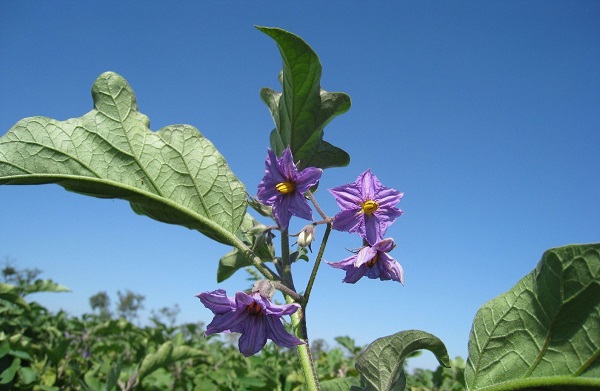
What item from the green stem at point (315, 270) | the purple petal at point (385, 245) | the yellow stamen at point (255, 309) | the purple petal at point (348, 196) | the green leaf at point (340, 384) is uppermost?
the purple petal at point (348, 196)

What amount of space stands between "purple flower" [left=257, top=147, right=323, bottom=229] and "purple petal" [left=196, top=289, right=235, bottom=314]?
308 millimetres

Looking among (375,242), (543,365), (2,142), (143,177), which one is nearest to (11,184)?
(2,142)

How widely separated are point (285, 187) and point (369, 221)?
0.35m

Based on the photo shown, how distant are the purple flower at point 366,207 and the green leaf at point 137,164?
36 cm

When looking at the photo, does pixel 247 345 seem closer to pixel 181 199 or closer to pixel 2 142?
pixel 181 199

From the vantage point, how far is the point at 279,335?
1.49m

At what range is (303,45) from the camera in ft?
4.75

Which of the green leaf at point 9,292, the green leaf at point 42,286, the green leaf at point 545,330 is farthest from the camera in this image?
the green leaf at point 42,286

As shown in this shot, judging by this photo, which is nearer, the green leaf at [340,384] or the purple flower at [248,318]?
the purple flower at [248,318]

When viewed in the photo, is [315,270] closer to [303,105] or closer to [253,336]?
[253,336]

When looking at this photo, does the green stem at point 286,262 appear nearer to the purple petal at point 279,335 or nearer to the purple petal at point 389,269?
the purple petal at point 279,335

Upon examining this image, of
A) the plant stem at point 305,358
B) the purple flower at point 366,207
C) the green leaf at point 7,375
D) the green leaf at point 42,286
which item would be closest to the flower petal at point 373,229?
the purple flower at point 366,207

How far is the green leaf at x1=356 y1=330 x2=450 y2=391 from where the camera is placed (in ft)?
4.74

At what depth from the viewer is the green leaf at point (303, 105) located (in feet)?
4.79
